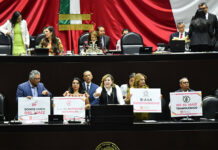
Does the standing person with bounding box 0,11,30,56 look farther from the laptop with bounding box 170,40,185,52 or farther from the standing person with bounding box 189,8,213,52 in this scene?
the standing person with bounding box 189,8,213,52

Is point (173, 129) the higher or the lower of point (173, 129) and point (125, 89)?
the lower

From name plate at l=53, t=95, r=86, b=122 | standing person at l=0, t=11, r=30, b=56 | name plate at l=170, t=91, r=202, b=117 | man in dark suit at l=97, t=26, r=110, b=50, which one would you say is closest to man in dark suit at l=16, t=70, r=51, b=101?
→ name plate at l=53, t=95, r=86, b=122

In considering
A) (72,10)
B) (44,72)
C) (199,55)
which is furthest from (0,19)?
(199,55)

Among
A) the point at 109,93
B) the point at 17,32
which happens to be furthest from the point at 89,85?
the point at 17,32

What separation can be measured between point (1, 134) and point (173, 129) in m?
1.70

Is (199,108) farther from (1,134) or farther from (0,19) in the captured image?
(0,19)

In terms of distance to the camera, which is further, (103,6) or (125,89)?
(103,6)

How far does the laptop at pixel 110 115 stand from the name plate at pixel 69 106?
590mm

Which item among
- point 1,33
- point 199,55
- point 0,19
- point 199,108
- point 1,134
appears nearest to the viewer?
point 1,134

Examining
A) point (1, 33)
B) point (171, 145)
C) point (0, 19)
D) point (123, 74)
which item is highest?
point (0, 19)

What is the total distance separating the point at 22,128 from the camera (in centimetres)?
446

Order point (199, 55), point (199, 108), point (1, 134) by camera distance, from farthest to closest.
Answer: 1. point (199, 55)
2. point (199, 108)
3. point (1, 134)

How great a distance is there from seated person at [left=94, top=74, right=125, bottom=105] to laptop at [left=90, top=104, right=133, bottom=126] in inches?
66.0

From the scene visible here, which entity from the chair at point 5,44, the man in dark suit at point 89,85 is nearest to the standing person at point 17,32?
the chair at point 5,44
